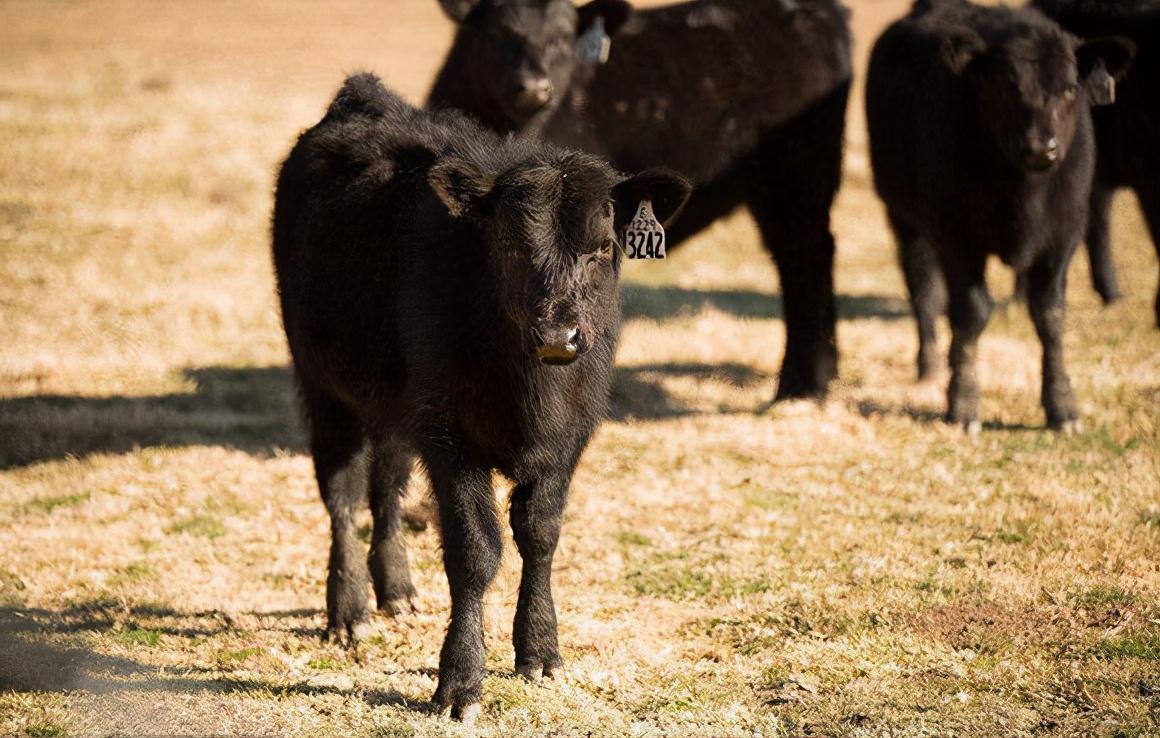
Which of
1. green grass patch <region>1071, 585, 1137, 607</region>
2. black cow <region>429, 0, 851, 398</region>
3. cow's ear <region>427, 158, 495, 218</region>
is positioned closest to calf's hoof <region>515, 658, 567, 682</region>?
cow's ear <region>427, 158, 495, 218</region>

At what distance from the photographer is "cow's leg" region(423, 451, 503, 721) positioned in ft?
17.6

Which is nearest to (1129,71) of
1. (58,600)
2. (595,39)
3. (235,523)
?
(595,39)

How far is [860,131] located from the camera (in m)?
21.6

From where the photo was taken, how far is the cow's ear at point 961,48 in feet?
31.2


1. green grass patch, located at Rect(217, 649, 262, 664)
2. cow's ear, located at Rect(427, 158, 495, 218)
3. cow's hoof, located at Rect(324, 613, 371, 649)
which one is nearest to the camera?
cow's ear, located at Rect(427, 158, 495, 218)

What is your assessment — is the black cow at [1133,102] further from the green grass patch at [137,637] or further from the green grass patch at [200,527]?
the green grass patch at [137,637]

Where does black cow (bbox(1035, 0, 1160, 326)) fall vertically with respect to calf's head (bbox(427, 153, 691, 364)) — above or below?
above

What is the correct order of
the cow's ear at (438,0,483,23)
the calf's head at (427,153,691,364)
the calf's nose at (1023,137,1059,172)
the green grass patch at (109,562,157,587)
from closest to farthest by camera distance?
the calf's head at (427,153,691,364)
the green grass patch at (109,562,157,587)
the calf's nose at (1023,137,1059,172)
the cow's ear at (438,0,483,23)

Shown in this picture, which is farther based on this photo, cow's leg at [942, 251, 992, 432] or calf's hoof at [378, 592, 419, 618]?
cow's leg at [942, 251, 992, 432]

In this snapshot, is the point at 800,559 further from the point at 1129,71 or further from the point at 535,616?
the point at 1129,71

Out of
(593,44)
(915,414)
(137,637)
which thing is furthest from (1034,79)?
(137,637)

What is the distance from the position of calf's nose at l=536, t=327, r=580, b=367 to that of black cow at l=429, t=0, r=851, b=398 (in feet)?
16.5

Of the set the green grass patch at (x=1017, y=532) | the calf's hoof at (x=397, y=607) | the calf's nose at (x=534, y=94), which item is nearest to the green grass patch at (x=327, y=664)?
the calf's hoof at (x=397, y=607)

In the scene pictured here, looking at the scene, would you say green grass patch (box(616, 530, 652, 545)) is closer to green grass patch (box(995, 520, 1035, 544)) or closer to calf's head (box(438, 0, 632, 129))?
green grass patch (box(995, 520, 1035, 544))
